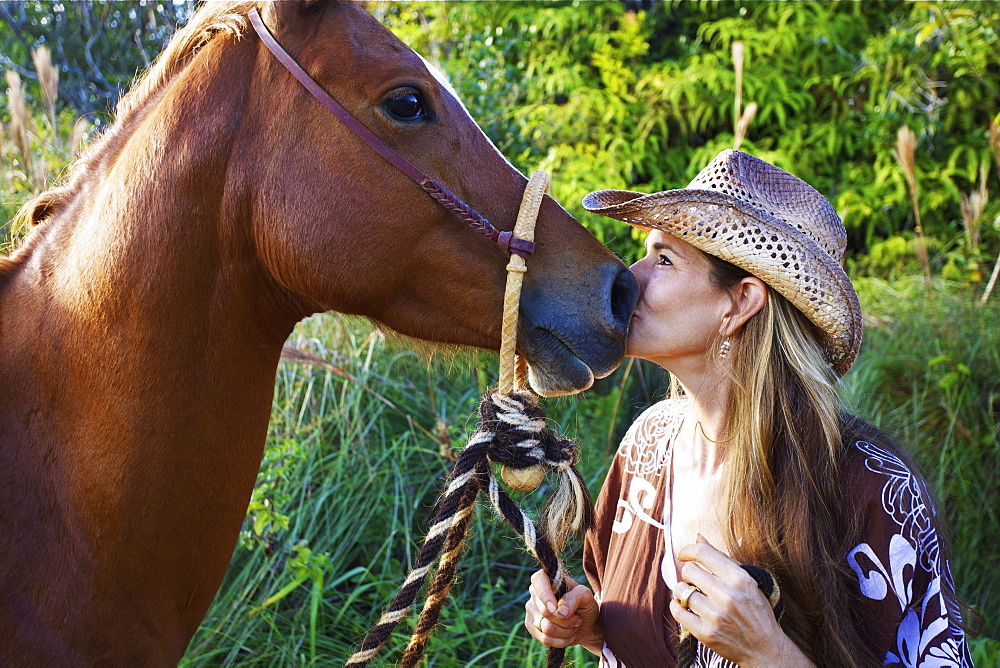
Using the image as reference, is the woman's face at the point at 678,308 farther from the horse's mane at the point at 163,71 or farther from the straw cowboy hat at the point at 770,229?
the horse's mane at the point at 163,71

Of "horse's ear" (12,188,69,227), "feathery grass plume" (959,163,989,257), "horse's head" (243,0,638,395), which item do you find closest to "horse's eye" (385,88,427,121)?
"horse's head" (243,0,638,395)

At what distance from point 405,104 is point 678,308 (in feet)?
2.43

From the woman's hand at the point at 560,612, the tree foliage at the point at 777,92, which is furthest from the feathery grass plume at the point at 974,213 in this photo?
the woman's hand at the point at 560,612

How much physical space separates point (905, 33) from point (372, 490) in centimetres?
511

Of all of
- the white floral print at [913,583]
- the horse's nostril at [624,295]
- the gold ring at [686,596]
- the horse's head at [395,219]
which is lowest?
the white floral print at [913,583]

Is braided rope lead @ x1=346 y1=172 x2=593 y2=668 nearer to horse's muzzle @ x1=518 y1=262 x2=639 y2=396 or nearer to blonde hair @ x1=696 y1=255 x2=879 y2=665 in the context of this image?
horse's muzzle @ x1=518 y1=262 x2=639 y2=396

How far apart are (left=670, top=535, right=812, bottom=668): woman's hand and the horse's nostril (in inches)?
18.4

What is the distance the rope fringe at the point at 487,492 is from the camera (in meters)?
1.40

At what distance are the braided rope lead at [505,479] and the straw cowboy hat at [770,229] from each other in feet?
0.98

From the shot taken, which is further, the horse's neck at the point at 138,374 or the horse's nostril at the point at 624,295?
the horse's nostril at the point at 624,295

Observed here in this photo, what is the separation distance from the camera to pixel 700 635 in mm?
1308

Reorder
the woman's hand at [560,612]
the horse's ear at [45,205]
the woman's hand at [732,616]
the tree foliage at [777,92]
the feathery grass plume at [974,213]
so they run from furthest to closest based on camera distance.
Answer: the tree foliage at [777,92] → the feathery grass plume at [974,213] → the woman's hand at [560,612] → the horse's ear at [45,205] → the woman's hand at [732,616]

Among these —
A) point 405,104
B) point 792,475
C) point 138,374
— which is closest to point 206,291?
point 138,374

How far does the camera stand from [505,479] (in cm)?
139
